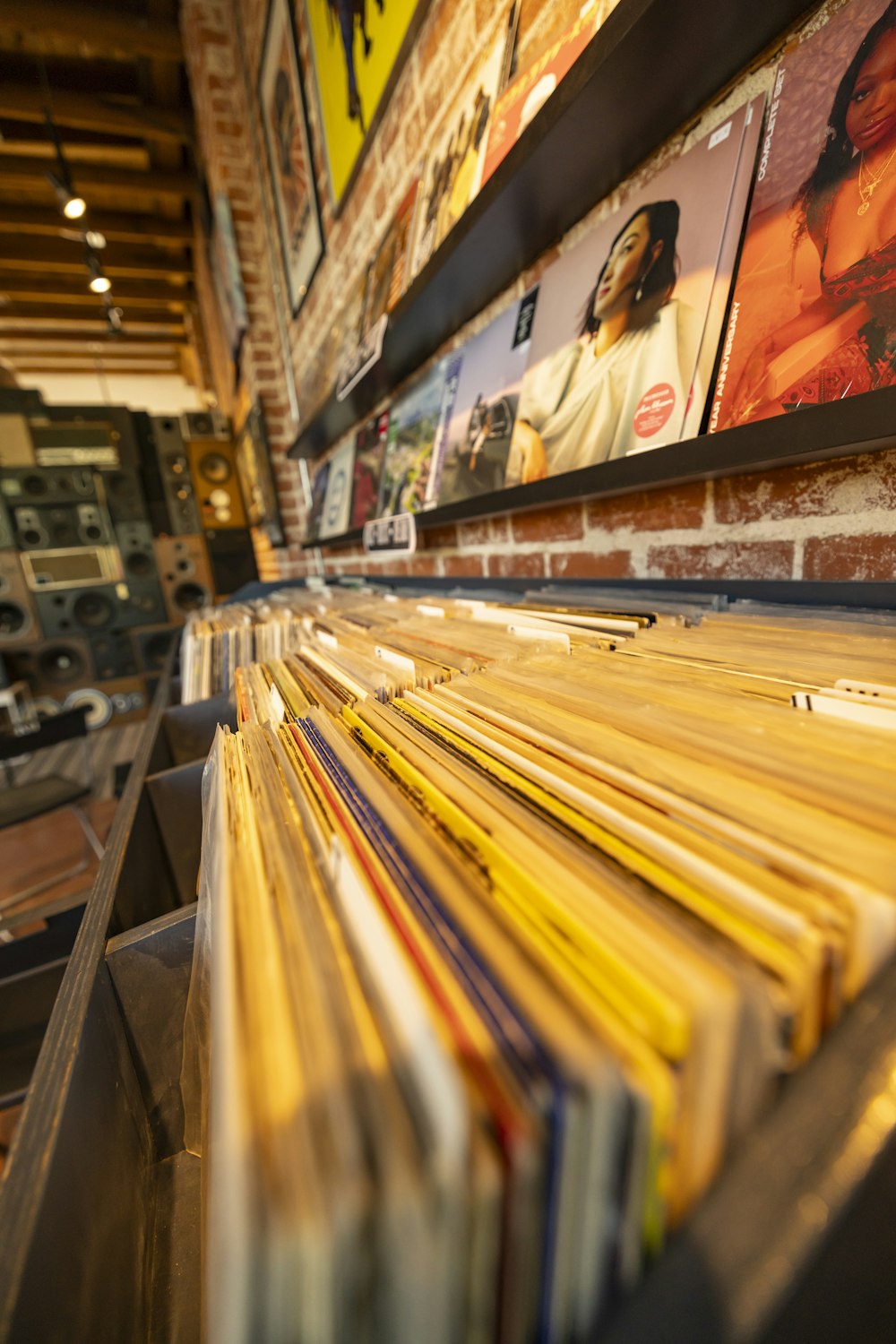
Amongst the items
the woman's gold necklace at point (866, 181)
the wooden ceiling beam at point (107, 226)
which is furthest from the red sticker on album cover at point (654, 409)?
the wooden ceiling beam at point (107, 226)

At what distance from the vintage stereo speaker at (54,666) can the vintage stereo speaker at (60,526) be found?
2.57 feet

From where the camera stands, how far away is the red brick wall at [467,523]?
0.67 m

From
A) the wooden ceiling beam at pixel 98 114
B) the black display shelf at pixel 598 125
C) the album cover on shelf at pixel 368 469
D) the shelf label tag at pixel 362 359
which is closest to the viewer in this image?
the black display shelf at pixel 598 125

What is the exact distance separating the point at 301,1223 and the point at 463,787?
23 cm

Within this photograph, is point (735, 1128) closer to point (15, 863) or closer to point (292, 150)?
point (15, 863)

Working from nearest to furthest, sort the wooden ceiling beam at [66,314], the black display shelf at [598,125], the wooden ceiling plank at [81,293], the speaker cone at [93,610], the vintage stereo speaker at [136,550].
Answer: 1. the black display shelf at [598,125]
2. the speaker cone at [93,610]
3. the vintage stereo speaker at [136,550]
4. the wooden ceiling plank at [81,293]
5. the wooden ceiling beam at [66,314]

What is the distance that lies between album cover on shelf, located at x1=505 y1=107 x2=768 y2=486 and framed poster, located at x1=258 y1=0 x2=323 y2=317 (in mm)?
1944

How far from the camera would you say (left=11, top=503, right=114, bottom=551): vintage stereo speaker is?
4.10 m

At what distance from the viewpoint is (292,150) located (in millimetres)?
2445

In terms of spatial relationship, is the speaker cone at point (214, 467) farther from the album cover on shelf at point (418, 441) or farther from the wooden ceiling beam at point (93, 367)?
the wooden ceiling beam at point (93, 367)

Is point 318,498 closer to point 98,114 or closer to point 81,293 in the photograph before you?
point 98,114

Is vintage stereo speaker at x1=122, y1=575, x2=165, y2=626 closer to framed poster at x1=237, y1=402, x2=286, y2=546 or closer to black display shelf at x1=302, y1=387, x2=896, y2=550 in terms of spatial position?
framed poster at x1=237, y1=402, x2=286, y2=546

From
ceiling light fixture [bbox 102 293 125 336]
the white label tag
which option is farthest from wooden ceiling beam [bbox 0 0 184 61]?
the white label tag

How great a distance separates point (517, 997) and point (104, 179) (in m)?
6.32
